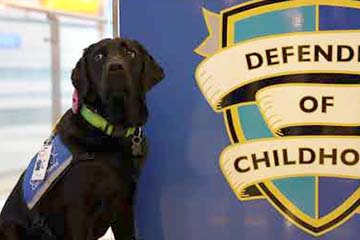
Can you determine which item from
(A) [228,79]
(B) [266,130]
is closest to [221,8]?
(A) [228,79]

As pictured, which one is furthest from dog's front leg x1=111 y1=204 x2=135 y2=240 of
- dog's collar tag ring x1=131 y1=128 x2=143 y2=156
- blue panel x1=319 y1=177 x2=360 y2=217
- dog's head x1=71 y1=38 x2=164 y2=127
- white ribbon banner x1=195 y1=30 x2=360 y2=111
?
blue panel x1=319 y1=177 x2=360 y2=217

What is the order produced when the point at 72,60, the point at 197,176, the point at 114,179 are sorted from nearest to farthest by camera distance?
the point at 114,179 → the point at 197,176 → the point at 72,60

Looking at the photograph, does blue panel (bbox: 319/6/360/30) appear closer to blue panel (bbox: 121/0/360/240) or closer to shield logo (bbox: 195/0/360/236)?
shield logo (bbox: 195/0/360/236)

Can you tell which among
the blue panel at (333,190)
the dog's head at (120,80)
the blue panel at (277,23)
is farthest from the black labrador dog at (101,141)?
the blue panel at (333,190)

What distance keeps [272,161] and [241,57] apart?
32 cm

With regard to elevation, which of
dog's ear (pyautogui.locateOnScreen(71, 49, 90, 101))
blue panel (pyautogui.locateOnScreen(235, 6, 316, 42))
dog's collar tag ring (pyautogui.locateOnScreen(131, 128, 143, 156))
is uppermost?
blue panel (pyautogui.locateOnScreen(235, 6, 316, 42))

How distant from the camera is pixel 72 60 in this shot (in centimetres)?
462

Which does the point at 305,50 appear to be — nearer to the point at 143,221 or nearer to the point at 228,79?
the point at 228,79

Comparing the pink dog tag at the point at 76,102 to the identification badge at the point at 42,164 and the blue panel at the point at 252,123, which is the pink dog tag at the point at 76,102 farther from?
the blue panel at the point at 252,123

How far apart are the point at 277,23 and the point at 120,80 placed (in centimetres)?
48

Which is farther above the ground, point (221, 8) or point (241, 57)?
point (221, 8)

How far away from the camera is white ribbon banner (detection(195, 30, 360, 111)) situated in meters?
1.89

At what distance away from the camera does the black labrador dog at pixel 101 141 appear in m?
1.84

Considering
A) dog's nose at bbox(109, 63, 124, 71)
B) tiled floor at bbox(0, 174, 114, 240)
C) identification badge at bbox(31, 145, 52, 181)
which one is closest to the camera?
dog's nose at bbox(109, 63, 124, 71)
